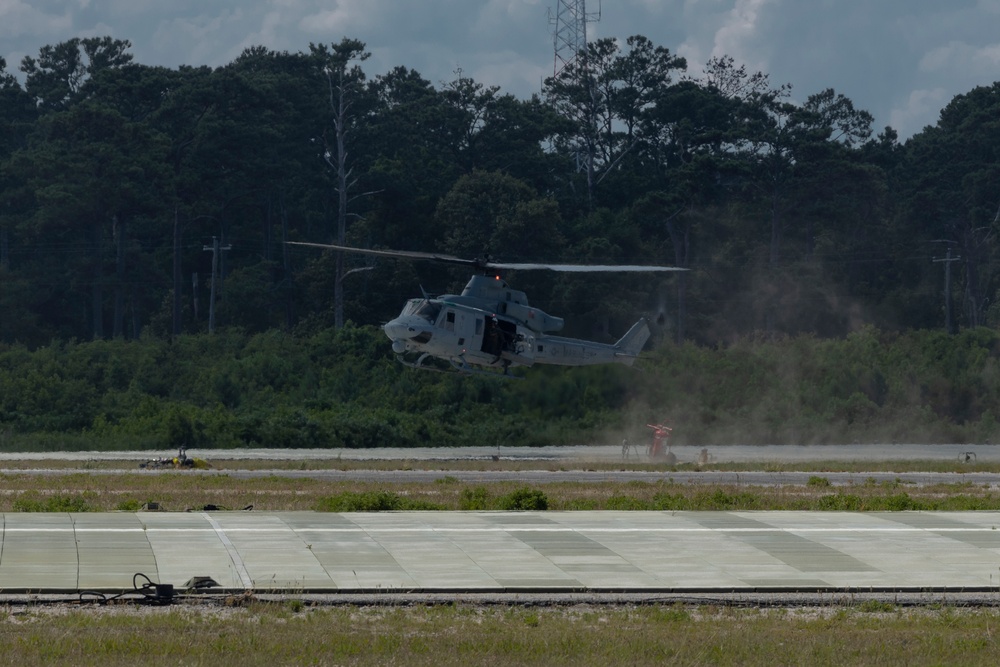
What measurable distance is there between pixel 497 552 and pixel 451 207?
60869mm

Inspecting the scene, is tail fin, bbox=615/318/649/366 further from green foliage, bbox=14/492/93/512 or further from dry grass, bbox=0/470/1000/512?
green foliage, bbox=14/492/93/512

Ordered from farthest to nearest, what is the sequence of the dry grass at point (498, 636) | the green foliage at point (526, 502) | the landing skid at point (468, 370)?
the landing skid at point (468, 370) → the green foliage at point (526, 502) → the dry grass at point (498, 636)

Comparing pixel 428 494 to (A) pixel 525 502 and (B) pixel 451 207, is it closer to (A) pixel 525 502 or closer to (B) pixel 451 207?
(A) pixel 525 502

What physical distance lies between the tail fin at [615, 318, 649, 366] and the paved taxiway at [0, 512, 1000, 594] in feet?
81.4

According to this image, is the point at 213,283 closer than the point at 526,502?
No

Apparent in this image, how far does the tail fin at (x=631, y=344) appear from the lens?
47.6m

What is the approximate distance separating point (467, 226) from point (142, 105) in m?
25.2

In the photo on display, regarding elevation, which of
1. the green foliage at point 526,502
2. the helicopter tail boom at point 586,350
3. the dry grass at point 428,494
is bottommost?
the dry grass at point 428,494

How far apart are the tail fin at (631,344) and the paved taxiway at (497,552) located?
2480cm

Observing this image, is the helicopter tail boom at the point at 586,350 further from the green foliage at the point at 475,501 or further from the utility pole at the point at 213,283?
the utility pole at the point at 213,283

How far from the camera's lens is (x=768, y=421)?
58812 millimetres

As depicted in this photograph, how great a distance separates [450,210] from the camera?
78312 millimetres

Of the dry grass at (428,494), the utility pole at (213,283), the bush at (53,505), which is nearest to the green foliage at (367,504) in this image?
the dry grass at (428,494)

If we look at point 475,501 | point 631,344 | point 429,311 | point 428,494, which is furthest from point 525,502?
point 631,344
